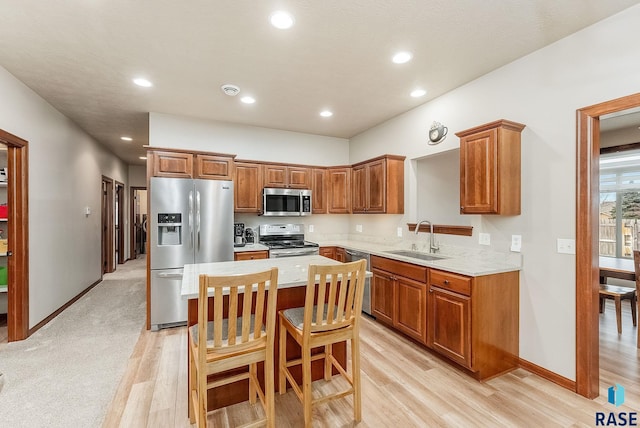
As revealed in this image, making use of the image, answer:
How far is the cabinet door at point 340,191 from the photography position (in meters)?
4.96

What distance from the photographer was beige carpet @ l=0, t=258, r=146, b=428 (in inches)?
81.0

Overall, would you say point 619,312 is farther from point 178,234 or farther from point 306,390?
point 178,234

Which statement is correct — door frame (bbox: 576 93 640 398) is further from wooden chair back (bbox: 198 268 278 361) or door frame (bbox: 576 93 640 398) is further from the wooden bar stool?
wooden chair back (bbox: 198 268 278 361)

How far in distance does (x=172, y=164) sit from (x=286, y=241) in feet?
6.85

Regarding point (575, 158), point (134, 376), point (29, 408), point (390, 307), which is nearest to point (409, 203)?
point (390, 307)

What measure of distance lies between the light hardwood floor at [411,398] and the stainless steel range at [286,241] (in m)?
1.79

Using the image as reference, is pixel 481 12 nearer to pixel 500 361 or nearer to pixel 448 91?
pixel 448 91

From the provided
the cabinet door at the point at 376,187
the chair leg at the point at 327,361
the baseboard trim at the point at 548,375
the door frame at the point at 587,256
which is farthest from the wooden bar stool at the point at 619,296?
the chair leg at the point at 327,361

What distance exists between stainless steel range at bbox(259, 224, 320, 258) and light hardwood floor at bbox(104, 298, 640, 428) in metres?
1.79

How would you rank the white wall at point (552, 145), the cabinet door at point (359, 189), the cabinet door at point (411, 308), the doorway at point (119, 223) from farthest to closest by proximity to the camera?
the doorway at point (119, 223)
the cabinet door at point (359, 189)
the cabinet door at point (411, 308)
the white wall at point (552, 145)

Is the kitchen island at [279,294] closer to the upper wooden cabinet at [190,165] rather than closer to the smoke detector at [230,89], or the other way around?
the upper wooden cabinet at [190,165]

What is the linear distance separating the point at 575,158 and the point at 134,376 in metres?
4.12

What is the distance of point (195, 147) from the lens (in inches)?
169

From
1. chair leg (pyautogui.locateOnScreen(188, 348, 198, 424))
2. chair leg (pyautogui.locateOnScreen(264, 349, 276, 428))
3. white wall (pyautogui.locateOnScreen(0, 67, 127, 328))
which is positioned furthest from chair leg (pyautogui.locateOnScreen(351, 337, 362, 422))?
white wall (pyautogui.locateOnScreen(0, 67, 127, 328))
